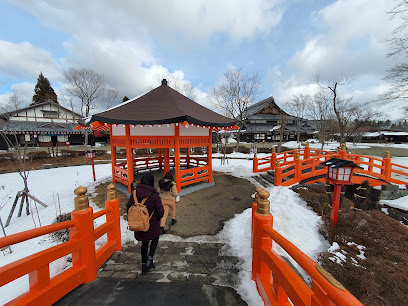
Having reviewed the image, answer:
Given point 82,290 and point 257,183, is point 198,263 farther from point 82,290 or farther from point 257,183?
point 257,183

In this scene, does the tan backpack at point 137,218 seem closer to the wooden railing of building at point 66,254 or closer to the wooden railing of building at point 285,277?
the wooden railing of building at point 66,254

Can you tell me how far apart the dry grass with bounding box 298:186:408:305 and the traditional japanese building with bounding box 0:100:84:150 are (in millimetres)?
33831

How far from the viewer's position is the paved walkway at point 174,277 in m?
2.45

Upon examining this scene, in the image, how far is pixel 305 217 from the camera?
4.95m

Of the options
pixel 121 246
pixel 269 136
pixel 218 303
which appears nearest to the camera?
pixel 218 303

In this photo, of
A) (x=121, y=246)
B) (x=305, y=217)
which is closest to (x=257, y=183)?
(x=305, y=217)

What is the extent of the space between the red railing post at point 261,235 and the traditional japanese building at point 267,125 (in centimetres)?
3609

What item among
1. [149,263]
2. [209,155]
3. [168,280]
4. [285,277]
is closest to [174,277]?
[168,280]

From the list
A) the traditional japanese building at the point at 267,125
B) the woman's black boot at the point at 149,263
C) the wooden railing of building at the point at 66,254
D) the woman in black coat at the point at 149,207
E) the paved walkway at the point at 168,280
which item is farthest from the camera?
the traditional japanese building at the point at 267,125

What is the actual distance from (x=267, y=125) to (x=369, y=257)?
39057 mm

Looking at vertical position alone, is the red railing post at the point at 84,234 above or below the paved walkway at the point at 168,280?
above

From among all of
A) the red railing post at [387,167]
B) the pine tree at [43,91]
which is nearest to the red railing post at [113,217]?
the red railing post at [387,167]

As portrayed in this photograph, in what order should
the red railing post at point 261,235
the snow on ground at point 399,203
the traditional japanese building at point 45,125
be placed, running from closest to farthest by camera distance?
the red railing post at point 261,235 → the snow on ground at point 399,203 → the traditional japanese building at point 45,125

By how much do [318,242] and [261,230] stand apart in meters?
2.47
